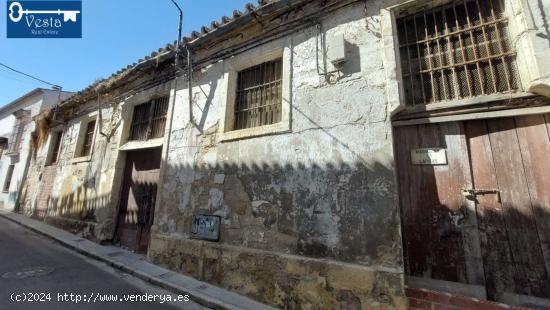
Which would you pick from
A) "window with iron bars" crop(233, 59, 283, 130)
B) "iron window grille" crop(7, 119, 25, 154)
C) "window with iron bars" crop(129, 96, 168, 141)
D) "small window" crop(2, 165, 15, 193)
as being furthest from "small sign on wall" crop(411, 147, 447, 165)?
"small window" crop(2, 165, 15, 193)

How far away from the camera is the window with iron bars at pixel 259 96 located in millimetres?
4796

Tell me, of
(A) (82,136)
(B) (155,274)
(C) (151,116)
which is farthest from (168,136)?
(A) (82,136)

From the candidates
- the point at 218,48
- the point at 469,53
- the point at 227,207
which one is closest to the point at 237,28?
the point at 218,48

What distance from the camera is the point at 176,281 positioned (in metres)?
4.43

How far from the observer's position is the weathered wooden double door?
2.71 m

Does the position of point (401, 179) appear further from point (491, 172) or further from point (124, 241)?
point (124, 241)

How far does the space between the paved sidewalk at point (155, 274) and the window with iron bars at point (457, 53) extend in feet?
11.8

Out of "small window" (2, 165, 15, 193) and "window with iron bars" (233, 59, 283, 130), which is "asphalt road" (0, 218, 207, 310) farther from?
"small window" (2, 165, 15, 193)

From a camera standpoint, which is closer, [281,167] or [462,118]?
[462,118]

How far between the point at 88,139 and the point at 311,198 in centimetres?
813

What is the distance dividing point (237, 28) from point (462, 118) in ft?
13.6

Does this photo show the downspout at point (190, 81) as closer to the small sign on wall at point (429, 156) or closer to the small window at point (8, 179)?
the small sign on wall at point (429, 156)

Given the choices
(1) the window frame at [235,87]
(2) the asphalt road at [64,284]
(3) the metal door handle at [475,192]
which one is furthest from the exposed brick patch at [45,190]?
(3) the metal door handle at [475,192]

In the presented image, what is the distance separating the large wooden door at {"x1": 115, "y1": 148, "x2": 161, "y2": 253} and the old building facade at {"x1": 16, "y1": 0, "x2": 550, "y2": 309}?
0.78ft
